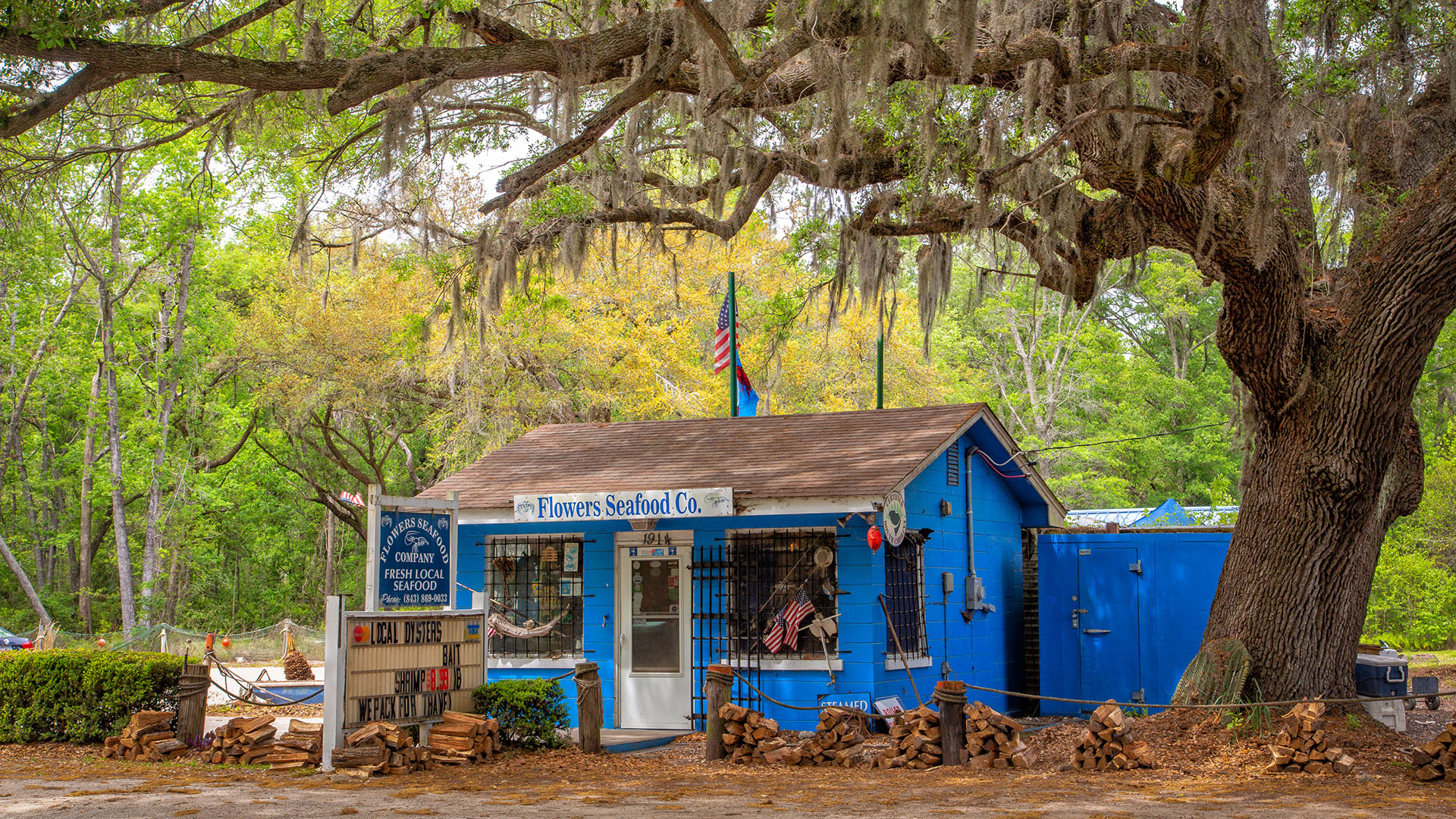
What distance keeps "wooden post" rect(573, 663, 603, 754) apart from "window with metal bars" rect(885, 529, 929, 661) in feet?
9.50

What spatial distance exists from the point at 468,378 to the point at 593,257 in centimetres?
331

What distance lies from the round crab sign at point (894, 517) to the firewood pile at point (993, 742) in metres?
1.97

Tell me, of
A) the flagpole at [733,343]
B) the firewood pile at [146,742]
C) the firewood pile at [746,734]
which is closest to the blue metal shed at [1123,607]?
the flagpole at [733,343]

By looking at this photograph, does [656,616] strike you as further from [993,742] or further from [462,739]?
[993,742]

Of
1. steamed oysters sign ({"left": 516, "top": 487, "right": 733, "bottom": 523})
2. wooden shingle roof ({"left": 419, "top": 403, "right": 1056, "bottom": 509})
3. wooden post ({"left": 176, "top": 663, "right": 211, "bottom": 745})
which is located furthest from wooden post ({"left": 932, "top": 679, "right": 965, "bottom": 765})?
wooden post ({"left": 176, "top": 663, "right": 211, "bottom": 745})

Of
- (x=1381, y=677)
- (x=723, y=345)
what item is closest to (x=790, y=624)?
(x=1381, y=677)

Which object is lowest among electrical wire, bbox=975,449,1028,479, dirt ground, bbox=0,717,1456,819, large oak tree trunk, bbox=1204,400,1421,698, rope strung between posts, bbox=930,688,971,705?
dirt ground, bbox=0,717,1456,819

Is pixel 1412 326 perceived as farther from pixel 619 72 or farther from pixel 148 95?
pixel 148 95

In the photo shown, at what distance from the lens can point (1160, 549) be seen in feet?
44.5

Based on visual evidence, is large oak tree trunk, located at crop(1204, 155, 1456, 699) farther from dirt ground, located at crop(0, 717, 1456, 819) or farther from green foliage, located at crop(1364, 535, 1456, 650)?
green foliage, located at crop(1364, 535, 1456, 650)

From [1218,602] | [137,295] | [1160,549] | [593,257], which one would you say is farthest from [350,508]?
[1218,602]

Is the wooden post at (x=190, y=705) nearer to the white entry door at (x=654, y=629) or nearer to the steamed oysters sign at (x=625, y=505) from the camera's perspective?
the steamed oysters sign at (x=625, y=505)

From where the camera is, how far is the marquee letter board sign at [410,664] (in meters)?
9.31

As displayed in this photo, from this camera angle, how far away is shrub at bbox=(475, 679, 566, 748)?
10.3m
